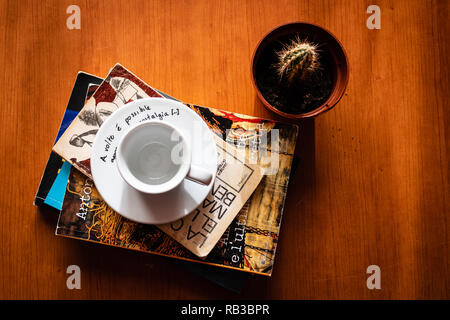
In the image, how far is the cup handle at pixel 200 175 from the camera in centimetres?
57

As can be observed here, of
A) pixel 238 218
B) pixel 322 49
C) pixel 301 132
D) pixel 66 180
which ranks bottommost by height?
pixel 238 218

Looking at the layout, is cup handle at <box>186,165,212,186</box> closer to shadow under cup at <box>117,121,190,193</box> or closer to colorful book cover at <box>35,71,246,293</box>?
shadow under cup at <box>117,121,190,193</box>

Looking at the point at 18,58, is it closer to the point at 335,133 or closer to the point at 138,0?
the point at 138,0

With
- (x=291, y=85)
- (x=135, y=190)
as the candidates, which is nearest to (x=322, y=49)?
(x=291, y=85)

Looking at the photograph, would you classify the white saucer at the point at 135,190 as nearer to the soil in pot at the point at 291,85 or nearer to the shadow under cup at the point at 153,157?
the shadow under cup at the point at 153,157

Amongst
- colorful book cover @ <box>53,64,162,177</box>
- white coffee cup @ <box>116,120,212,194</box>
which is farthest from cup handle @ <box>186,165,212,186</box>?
colorful book cover @ <box>53,64,162,177</box>

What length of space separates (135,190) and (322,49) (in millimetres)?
515

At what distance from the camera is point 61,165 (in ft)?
2.48

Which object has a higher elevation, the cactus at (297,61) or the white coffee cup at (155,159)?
the cactus at (297,61)

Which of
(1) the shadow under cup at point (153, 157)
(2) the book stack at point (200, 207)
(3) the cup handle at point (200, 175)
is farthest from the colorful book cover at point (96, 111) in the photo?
(3) the cup handle at point (200, 175)

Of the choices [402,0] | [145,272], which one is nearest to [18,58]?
[145,272]

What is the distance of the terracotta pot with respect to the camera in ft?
2.10

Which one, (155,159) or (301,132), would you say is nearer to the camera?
(155,159)

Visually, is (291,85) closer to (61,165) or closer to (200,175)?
(200,175)
